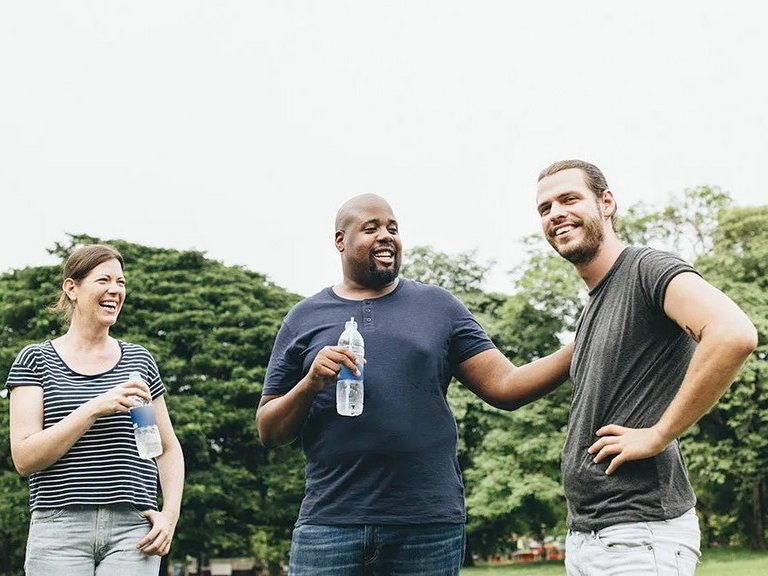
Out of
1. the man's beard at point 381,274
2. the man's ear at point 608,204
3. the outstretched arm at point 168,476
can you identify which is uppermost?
the man's ear at point 608,204

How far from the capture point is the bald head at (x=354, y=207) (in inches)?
176

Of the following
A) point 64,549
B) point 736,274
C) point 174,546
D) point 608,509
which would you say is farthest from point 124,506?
point 736,274

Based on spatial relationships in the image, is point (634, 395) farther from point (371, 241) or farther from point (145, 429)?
point (145, 429)

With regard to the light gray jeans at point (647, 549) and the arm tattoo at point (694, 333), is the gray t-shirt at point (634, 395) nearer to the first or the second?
the light gray jeans at point (647, 549)

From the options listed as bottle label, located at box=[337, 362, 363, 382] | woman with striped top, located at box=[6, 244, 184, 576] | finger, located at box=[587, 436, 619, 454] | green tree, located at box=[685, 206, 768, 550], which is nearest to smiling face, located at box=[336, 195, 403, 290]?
bottle label, located at box=[337, 362, 363, 382]

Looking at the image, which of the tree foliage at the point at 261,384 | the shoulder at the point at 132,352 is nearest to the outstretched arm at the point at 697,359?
the shoulder at the point at 132,352

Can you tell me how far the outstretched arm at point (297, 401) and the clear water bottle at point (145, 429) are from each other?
52 centimetres

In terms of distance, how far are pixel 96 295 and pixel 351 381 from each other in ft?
4.88

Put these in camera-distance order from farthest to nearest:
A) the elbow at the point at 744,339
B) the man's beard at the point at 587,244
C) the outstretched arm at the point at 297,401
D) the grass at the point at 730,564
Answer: the grass at the point at 730,564 < the outstretched arm at the point at 297,401 < the man's beard at the point at 587,244 < the elbow at the point at 744,339

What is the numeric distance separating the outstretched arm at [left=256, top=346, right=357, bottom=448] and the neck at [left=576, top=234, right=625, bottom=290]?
110 centimetres

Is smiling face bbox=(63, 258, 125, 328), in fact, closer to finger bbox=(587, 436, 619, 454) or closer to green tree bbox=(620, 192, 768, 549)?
finger bbox=(587, 436, 619, 454)

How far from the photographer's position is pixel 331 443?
432cm

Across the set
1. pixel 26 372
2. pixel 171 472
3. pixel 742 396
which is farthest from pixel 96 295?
pixel 742 396

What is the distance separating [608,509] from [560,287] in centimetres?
2998
